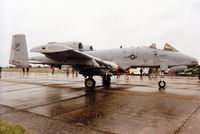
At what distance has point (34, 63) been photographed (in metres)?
12.0

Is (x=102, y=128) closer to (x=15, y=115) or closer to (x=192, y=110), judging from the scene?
(x=15, y=115)

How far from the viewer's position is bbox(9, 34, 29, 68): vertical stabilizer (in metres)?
12.1

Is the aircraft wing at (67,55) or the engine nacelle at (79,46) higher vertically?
the engine nacelle at (79,46)

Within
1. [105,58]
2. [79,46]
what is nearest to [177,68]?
[105,58]

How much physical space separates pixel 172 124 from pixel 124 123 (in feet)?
4.13

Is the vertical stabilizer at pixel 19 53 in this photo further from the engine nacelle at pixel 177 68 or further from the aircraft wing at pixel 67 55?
the engine nacelle at pixel 177 68

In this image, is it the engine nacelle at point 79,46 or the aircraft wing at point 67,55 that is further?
the engine nacelle at point 79,46

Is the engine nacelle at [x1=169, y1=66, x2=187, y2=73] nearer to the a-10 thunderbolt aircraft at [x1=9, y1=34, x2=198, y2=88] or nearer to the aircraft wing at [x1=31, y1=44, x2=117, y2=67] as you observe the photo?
the a-10 thunderbolt aircraft at [x1=9, y1=34, x2=198, y2=88]

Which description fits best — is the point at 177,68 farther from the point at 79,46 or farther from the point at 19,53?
the point at 19,53

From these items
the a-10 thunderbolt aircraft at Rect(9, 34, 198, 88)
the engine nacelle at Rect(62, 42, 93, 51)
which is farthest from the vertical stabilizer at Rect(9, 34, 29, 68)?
the engine nacelle at Rect(62, 42, 93, 51)

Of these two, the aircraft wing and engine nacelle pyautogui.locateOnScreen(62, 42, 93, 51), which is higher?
engine nacelle pyautogui.locateOnScreen(62, 42, 93, 51)

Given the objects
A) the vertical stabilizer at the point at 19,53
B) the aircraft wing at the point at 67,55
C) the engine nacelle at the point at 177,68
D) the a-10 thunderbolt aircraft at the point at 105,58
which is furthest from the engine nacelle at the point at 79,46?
the engine nacelle at the point at 177,68

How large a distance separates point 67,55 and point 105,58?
11.7 ft

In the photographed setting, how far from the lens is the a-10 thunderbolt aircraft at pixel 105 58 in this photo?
10188mm
